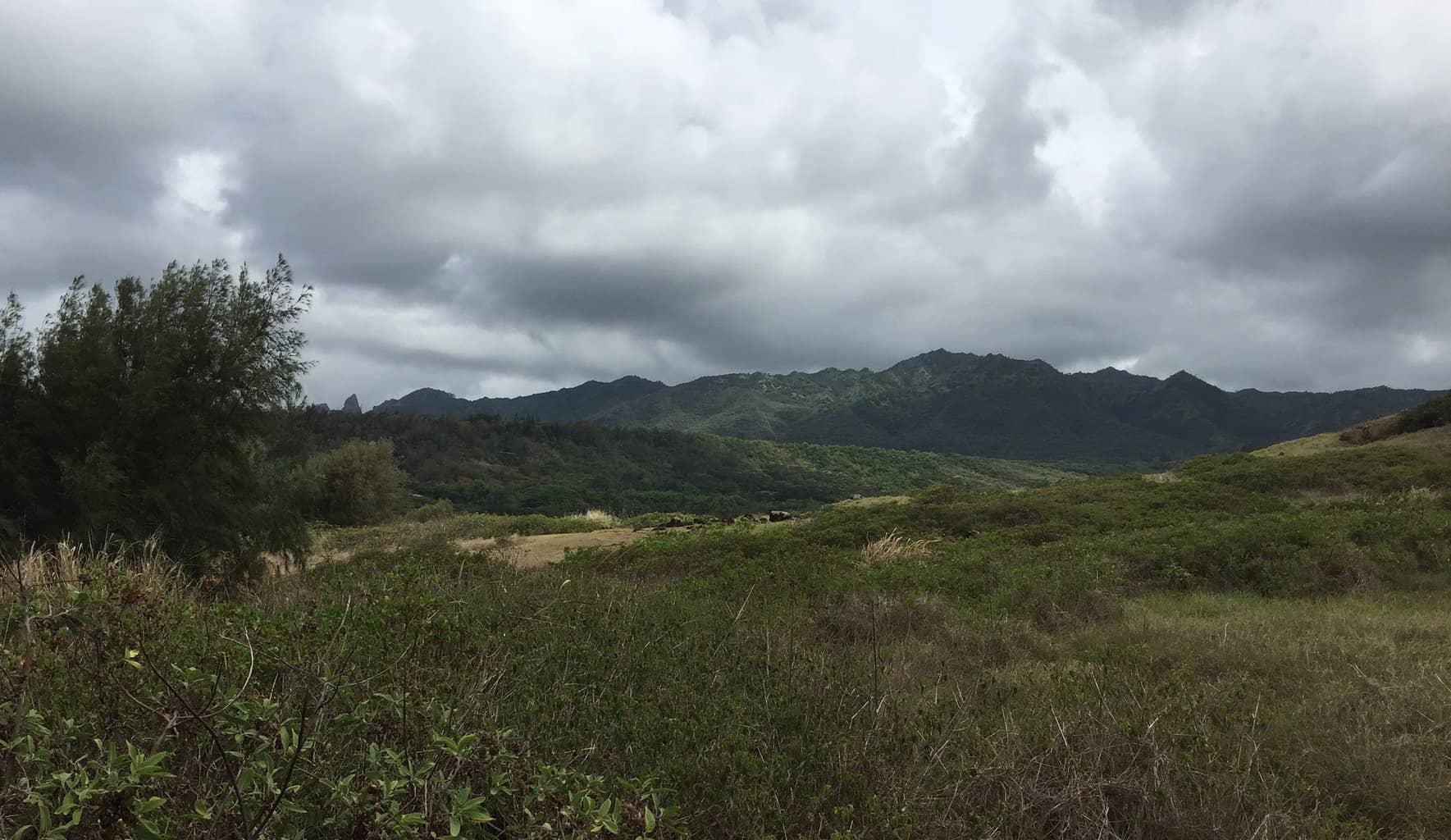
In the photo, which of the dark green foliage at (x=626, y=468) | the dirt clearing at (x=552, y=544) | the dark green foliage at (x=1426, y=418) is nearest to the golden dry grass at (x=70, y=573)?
the dirt clearing at (x=552, y=544)

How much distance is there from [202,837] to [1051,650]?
6.95m

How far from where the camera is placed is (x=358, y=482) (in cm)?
4300

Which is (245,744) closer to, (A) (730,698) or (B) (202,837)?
(B) (202,837)

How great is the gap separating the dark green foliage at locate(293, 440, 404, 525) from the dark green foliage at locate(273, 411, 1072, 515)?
2366 centimetres

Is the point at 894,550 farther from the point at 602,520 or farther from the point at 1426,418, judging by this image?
the point at 1426,418

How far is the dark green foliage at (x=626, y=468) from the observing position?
85500mm

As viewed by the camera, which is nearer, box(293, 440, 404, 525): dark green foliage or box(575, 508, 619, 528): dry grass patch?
box(575, 508, 619, 528): dry grass patch

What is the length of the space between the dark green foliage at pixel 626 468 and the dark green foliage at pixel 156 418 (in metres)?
55.4

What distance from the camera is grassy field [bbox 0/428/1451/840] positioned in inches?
101

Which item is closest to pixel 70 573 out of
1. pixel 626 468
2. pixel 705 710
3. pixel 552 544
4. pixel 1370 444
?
pixel 705 710

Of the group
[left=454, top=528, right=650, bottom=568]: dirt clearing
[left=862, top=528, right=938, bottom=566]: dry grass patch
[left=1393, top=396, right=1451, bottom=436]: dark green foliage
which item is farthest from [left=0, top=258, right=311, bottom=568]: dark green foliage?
[left=1393, top=396, right=1451, bottom=436]: dark green foliage

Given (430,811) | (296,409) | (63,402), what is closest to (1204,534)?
(430,811)

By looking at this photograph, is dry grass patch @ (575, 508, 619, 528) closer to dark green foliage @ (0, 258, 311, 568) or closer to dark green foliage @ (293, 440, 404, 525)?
dark green foliage @ (0, 258, 311, 568)

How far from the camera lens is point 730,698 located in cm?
439
